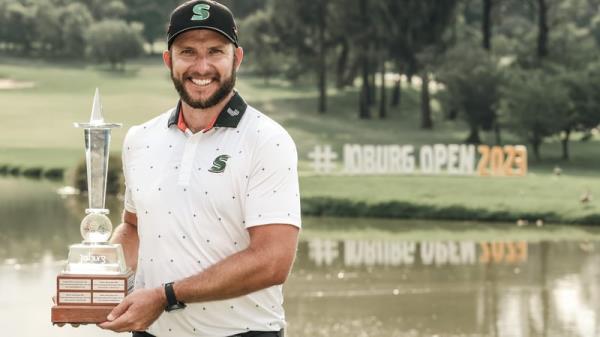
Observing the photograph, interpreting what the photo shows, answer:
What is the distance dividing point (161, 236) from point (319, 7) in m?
76.6

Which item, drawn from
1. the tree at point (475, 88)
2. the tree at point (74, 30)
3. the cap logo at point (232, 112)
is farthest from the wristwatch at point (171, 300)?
the tree at point (74, 30)

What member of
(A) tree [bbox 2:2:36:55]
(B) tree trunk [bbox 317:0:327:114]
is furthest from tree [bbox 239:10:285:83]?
(A) tree [bbox 2:2:36:55]

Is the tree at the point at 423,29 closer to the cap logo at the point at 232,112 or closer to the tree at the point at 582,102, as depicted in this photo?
the tree at the point at 582,102

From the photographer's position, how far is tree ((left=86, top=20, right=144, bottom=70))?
11500 centimetres

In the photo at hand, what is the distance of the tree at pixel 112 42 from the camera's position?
11500 cm

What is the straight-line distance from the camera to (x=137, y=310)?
5.36m

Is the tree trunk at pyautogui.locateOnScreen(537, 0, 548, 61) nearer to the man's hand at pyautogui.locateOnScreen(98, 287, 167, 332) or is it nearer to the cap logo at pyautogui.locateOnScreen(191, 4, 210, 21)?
the cap logo at pyautogui.locateOnScreen(191, 4, 210, 21)

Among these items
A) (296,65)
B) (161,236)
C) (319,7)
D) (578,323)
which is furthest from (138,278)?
(296,65)

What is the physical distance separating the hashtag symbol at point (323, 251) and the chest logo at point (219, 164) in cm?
2201

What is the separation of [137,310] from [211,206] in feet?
1.48

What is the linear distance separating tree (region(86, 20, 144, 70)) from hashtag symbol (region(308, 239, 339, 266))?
281 feet

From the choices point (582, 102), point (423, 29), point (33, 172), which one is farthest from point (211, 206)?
point (423, 29)

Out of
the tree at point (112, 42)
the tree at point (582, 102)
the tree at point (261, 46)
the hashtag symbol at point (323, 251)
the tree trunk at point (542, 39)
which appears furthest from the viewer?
the tree at point (112, 42)

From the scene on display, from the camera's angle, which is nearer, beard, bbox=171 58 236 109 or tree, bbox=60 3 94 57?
beard, bbox=171 58 236 109
